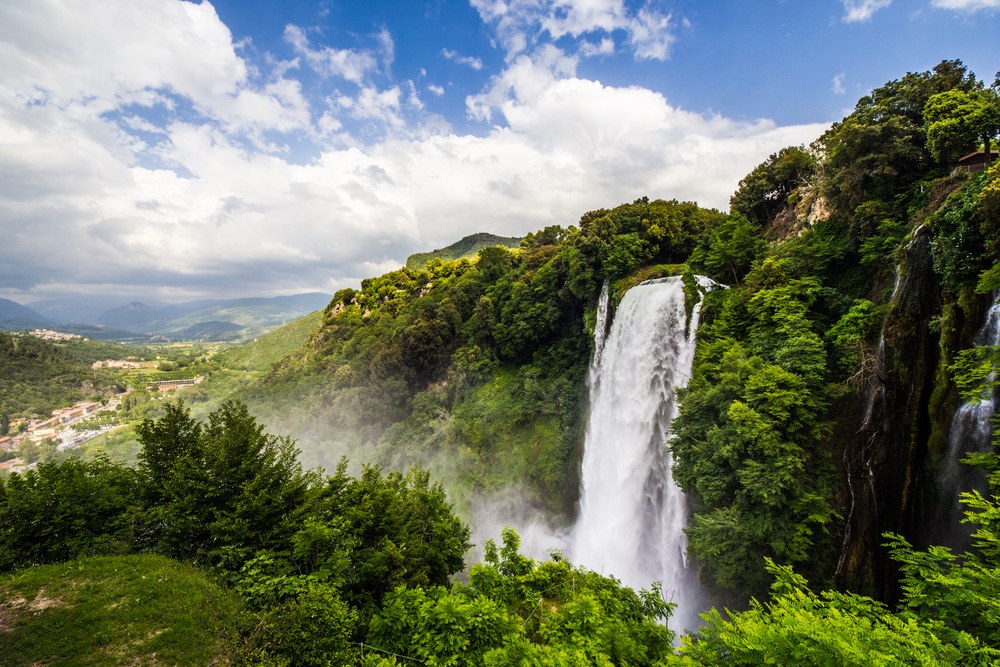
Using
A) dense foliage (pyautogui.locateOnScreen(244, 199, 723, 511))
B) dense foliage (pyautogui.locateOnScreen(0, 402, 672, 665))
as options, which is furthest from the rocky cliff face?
dense foliage (pyautogui.locateOnScreen(244, 199, 723, 511))

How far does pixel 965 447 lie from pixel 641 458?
39.7 ft

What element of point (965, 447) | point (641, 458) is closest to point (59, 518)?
point (641, 458)

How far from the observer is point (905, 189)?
15.0m

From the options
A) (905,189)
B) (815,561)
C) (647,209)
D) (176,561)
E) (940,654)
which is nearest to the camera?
(940,654)

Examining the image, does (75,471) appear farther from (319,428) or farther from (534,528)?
(319,428)

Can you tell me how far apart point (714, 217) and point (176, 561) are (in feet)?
107

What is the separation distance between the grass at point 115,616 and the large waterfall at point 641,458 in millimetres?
16319

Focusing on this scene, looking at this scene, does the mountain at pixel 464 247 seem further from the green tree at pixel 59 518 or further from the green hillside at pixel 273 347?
the green tree at pixel 59 518

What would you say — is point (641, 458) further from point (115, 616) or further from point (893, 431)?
point (115, 616)

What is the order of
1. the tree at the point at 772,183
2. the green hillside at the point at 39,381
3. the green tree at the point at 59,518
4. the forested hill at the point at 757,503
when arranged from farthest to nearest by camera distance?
the green hillside at the point at 39,381, the tree at the point at 772,183, the green tree at the point at 59,518, the forested hill at the point at 757,503

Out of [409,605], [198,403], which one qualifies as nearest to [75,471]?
[409,605]

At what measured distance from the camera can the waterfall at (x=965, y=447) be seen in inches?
344

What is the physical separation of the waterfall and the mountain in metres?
90.0

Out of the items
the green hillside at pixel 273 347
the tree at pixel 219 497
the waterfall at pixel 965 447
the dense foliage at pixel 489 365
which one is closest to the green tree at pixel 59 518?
the tree at pixel 219 497
